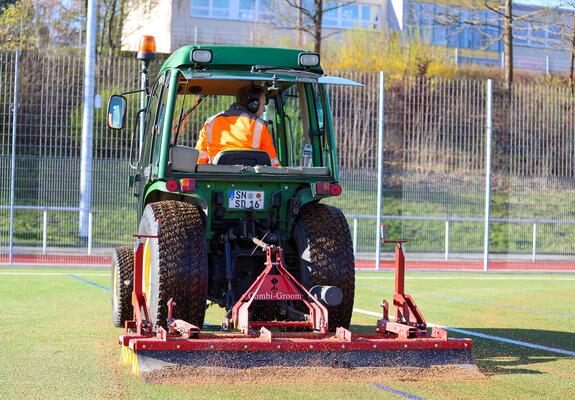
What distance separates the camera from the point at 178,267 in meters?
7.49

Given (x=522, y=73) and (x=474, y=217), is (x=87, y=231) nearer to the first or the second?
(x=474, y=217)

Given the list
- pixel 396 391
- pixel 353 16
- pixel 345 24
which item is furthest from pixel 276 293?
pixel 345 24

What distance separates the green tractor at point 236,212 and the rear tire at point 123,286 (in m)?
0.95

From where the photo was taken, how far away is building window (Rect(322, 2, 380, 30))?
38531 millimetres

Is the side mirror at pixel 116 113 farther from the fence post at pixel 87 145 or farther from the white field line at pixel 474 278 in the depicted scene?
the fence post at pixel 87 145

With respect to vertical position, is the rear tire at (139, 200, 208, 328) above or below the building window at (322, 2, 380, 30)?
below

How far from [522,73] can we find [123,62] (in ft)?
77.8

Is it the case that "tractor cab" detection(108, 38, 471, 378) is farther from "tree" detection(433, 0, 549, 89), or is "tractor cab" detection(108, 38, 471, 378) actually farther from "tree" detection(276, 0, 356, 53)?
"tree" detection(433, 0, 549, 89)

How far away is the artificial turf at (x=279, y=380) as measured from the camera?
6.53 meters

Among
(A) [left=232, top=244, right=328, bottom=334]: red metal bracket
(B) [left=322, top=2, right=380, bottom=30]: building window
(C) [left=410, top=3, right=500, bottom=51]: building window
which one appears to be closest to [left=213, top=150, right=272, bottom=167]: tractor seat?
(A) [left=232, top=244, right=328, bottom=334]: red metal bracket

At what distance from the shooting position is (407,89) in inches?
821

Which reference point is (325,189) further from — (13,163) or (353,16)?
(353,16)

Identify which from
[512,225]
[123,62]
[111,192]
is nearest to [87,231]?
[111,192]

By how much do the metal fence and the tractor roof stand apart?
11147mm
